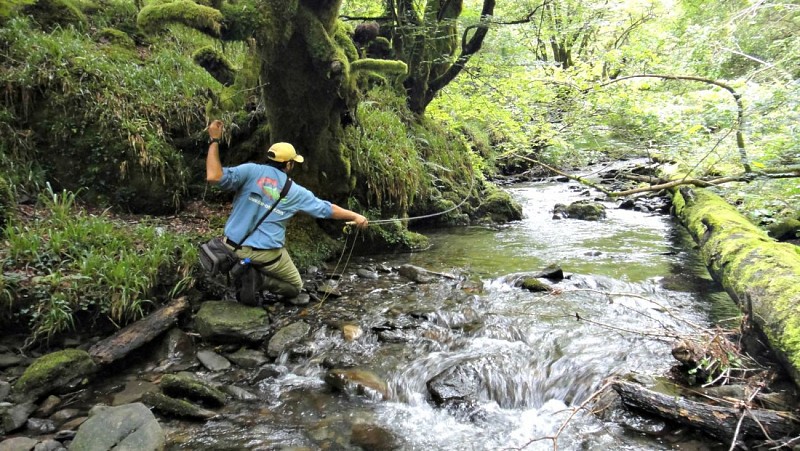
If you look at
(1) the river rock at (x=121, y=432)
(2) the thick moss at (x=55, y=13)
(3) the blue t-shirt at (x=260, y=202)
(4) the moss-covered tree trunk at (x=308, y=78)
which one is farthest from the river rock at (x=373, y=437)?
(2) the thick moss at (x=55, y=13)

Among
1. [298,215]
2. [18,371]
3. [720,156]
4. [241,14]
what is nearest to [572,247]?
[720,156]

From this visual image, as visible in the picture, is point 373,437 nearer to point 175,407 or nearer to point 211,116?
point 175,407

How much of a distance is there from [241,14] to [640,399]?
6.35m

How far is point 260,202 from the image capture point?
5.20 meters

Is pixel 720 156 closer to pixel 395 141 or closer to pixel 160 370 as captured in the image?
pixel 395 141

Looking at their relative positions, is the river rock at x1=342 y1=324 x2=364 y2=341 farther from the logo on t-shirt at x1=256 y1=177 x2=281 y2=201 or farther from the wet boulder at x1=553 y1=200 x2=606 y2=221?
the wet boulder at x1=553 y1=200 x2=606 y2=221

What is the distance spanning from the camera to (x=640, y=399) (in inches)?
147

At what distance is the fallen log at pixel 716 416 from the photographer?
127 inches

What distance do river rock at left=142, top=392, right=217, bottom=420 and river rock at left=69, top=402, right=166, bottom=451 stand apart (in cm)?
32

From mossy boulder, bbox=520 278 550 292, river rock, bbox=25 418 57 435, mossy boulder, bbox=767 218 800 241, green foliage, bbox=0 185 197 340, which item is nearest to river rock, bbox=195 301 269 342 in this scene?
green foliage, bbox=0 185 197 340

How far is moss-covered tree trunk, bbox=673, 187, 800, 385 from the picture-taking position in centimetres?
369

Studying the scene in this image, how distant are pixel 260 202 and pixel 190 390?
222 cm

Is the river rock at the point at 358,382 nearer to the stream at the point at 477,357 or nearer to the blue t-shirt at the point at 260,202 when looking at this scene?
the stream at the point at 477,357

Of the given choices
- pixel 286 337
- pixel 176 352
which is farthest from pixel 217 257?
pixel 286 337
